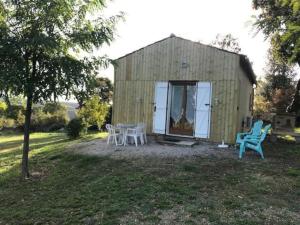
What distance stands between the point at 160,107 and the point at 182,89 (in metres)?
1.05

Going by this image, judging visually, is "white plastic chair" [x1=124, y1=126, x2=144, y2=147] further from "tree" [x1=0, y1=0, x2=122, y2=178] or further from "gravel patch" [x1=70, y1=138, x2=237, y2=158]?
"tree" [x1=0, y1=0, x2=122, y2=178]

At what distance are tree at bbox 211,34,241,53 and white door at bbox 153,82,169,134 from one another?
18.0 meters

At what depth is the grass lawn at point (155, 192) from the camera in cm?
450

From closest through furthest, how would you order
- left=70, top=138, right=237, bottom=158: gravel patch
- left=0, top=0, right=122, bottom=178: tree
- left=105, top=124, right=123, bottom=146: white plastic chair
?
1. left=0, top=0, right=122, bottom=178: tree
2. left=70, top=138, right=237, bottom=158: gravel patch
3. left=105, top=124, right=123, bottom=146: white plastic chair

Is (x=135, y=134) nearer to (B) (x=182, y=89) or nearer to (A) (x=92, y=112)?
(B) (x=182, y=89)

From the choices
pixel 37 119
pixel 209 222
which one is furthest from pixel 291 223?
pixel 37 119

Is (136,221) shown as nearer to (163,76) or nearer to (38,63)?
(38,63)

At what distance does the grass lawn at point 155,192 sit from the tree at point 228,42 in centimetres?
2090

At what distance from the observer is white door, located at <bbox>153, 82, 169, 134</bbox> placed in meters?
11.2

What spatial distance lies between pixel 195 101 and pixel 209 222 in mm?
6892

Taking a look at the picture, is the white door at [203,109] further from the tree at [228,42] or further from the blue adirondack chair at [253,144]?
the tree at [228,42]

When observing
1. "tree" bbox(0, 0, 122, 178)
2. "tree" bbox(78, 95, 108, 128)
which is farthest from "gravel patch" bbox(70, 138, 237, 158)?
"tree" bbox(78, 95, 108, 128)

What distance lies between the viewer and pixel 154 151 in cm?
881

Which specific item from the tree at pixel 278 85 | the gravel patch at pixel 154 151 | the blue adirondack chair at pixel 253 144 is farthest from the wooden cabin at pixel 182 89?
the tree at pixel 278 85
